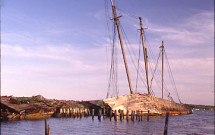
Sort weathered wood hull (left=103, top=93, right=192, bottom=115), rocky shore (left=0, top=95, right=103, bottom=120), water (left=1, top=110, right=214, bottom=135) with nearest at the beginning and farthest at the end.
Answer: water (left=1, top=110, right=214, bottom=135) < rocky shore (left=0, top=95, right=103, bottom=120) < weathered wood hull (left=103, top=93, right=192, bottom=115)

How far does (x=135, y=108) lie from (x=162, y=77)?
78.0 feet

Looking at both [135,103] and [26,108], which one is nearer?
[26,108]

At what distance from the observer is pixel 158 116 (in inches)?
1869

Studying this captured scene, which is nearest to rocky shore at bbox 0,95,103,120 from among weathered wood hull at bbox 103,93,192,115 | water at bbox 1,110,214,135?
water at bbox 1,110,214,135

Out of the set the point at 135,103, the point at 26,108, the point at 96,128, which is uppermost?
the point at 135,103

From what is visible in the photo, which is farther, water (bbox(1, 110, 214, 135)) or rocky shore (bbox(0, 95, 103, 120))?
rocky shore (bbox(0, 95, 103, 120))

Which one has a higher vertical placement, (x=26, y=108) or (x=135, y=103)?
(x=135, y=103)

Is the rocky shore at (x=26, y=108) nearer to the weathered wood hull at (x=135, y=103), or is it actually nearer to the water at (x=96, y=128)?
the water at (x=96, y=128)

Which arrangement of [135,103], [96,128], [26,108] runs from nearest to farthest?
[96,128]
[26,108]
[135,103]

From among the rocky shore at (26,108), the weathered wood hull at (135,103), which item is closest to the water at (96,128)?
the rocky shore at (26,108)

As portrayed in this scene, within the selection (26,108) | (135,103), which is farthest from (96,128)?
(26,108)

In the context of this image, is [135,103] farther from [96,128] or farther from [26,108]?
[26,108]

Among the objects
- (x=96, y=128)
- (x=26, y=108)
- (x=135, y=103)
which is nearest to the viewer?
(x=96, y=128)

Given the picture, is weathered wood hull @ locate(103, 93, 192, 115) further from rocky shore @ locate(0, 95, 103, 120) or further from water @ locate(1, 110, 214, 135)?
rocky shore @ locate(0, 95, 103, 120)
